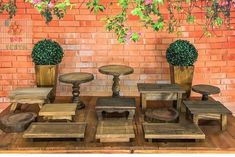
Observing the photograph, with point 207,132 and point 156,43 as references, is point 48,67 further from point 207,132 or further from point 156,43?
point 207,132

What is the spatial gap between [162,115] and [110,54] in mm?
1513

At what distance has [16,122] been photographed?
3.33m

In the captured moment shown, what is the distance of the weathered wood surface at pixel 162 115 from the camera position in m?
3.41

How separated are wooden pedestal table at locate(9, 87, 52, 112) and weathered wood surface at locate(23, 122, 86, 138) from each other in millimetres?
511

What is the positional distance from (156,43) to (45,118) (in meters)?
2.10

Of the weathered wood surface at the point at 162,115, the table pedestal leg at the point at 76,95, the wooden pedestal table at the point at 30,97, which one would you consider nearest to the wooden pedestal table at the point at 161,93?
the weathered wood surface at the point at 162,115

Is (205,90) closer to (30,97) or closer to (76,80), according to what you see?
(76,80)

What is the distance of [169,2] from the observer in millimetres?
4434

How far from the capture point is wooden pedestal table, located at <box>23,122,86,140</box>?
2.96 meters

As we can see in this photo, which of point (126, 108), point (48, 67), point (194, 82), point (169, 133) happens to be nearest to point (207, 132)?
point (169, 133)

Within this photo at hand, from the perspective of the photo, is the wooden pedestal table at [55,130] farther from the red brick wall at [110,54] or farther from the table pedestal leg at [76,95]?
the red brick wall at [110,54]

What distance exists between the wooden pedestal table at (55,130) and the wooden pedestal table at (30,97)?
0.51m

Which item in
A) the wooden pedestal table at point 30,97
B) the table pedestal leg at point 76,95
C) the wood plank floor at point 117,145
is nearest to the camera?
the wood plank floor at point 117,145

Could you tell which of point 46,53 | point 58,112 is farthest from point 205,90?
point 46,53
